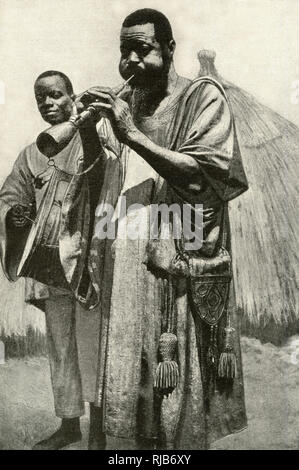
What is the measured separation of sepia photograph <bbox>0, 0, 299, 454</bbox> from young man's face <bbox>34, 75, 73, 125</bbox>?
0.01 m

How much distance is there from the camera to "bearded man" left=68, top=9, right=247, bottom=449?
584 centimetres

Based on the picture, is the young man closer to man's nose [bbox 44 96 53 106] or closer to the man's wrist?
man's nose [bbox 44 96 53 106]

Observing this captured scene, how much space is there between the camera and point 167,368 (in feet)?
19.0

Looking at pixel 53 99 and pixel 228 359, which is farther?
pixel 53 99

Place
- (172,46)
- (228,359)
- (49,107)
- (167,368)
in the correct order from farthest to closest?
(49,107)
(172,46)
(228,359)
(167,368)

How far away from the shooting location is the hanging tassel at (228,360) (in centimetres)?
587

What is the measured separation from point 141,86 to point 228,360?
6.57 ft

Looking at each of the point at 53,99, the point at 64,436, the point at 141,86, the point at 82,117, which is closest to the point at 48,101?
the point at 53,99

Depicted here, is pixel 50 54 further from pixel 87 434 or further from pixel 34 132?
pixel 87 434

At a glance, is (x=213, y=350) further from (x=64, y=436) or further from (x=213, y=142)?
(x=213, y=142)

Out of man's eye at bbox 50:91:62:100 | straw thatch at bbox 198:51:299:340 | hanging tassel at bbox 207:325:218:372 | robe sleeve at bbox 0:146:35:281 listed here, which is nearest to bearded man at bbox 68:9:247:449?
hanging tassel at bbox 207:325:218:372

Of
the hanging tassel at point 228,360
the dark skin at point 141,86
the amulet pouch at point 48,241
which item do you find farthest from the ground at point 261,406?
the dark skin at point 141,86

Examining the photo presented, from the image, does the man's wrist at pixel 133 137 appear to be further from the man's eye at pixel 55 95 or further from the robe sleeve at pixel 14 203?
the robe sleeve at pixel 14 203
